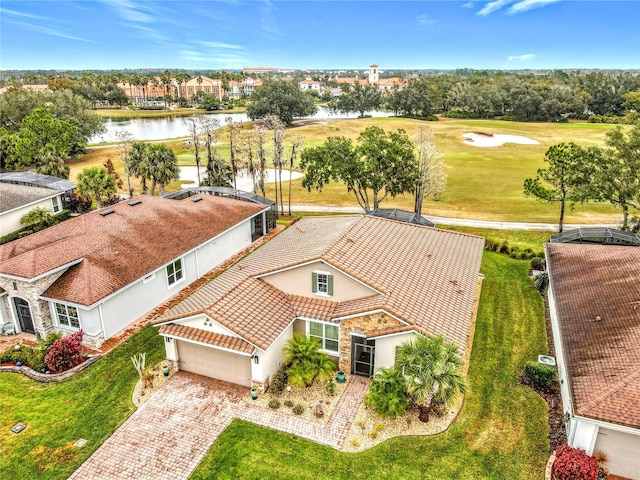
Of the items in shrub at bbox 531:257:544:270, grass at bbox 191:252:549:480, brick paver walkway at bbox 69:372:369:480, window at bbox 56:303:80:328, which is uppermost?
window at bbox 56:303:80:328

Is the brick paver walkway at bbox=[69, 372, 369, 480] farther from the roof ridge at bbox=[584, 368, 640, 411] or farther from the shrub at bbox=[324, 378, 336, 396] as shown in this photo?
the roof ridge at bbox=[584, 368, 640, 411]

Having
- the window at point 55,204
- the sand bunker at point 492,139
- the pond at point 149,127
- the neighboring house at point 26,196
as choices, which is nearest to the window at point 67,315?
the neighboring house at point 26,196

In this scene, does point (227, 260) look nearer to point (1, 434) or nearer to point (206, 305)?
point (206, 305)

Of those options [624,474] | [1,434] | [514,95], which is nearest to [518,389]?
[624,474]

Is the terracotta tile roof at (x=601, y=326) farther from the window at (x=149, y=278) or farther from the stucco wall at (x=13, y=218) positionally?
the stucco wall at (x=13, y=218)

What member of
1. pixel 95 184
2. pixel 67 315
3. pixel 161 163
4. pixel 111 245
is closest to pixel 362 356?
pixel 67 315

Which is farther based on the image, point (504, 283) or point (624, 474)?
point (504, 283)

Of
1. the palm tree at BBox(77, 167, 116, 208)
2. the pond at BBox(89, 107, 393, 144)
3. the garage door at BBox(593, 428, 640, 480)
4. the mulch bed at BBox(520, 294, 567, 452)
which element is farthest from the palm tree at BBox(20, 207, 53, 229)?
the pond at BBox(89, 107, 393, 144)
